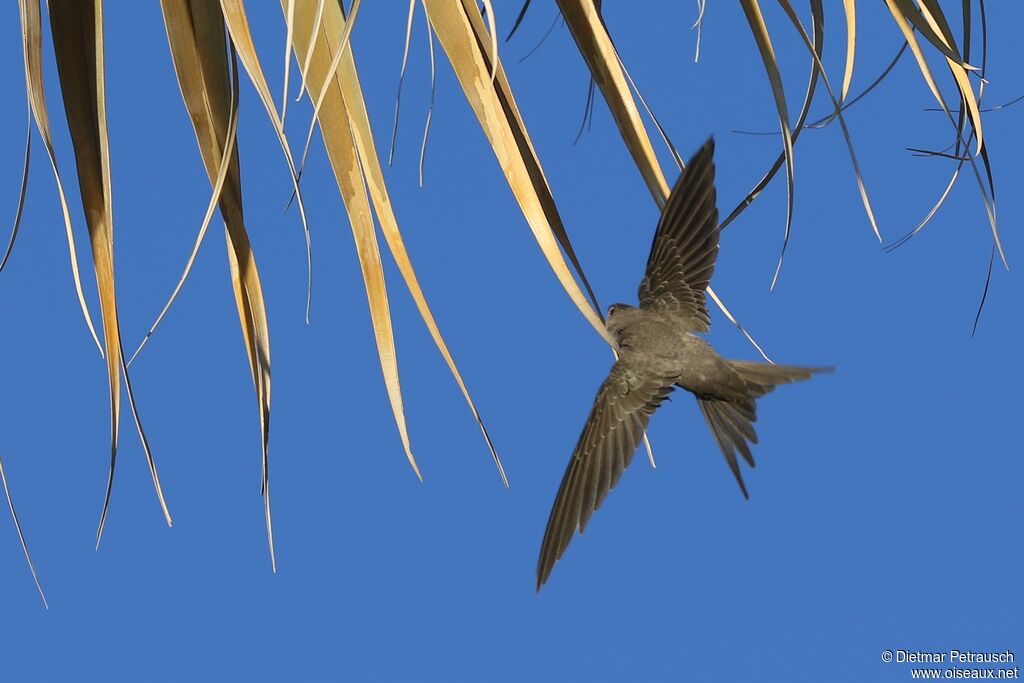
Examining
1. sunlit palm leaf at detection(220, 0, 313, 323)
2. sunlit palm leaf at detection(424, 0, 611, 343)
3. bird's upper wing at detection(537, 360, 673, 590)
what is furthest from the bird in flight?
sunlit palm leaf at detection(220, 0, 313, 323)

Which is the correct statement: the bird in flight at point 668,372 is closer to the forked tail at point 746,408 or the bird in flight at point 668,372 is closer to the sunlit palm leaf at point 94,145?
the forked tail at point 746,408

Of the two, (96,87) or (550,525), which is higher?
(96,87)

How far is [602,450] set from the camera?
1.43 meters

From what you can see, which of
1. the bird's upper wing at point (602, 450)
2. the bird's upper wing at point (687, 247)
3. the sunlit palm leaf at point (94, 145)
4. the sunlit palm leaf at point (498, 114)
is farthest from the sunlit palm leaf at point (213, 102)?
the bird's upper wing at point (687, 247)

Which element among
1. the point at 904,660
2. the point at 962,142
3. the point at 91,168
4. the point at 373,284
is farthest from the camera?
the point at 904,660

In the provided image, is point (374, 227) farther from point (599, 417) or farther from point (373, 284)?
point (599, 417)

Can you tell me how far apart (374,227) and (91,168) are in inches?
14.3

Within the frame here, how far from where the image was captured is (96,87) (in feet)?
4.42

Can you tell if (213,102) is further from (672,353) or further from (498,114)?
(672,353)

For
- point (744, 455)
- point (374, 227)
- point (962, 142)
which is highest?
point (962, 142)

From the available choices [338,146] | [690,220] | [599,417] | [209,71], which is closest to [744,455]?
[599,417]

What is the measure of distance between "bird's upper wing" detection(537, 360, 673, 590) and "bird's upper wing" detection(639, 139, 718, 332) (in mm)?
104

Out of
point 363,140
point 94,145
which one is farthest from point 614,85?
point 94,145

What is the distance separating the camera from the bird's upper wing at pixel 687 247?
1279 mm
